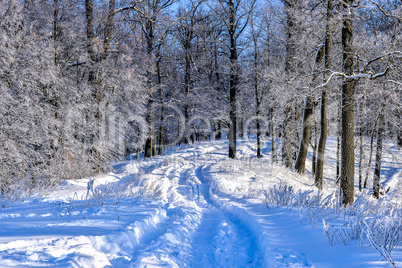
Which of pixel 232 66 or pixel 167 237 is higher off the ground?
pixel 232 66

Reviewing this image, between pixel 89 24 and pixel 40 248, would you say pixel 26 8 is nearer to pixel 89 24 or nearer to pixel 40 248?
pixel 89 24

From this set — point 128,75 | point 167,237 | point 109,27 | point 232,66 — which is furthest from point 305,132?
point 109,27

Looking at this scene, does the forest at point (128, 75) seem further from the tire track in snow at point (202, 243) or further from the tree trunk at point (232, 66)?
the tire track in snow at point (202, 243)

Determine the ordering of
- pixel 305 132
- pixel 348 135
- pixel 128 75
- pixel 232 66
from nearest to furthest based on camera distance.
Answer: pixel 348 135, pixel 305 132, pixel 128 75, pixel 232 66

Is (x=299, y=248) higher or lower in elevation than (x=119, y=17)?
lower

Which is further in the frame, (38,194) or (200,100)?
(200,100)

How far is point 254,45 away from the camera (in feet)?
58.6

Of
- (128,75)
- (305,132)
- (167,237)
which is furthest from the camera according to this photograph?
(128,75)

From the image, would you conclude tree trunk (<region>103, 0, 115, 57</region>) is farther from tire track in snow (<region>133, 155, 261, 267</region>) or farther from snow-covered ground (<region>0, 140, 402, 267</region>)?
tire track in snow (<region>133, 155, 261, 267</region>)

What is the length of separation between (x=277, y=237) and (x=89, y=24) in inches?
496

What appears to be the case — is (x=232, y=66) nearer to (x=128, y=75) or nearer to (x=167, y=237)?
(x=128, y=75)

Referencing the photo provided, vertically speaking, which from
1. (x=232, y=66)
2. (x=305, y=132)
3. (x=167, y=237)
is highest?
(x=232, y=66)

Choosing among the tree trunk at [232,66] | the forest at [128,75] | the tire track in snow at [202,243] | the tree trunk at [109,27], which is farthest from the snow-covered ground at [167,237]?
the tree trunk at [232,66]

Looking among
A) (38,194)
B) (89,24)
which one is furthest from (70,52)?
(38,194)
